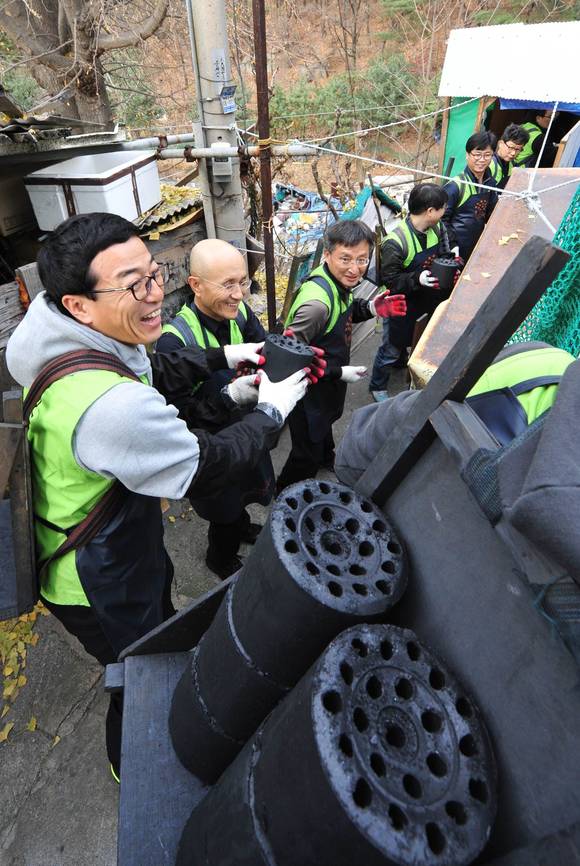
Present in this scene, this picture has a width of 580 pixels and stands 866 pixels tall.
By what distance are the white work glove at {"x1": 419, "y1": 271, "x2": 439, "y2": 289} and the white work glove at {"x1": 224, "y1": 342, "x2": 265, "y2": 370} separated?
2121mm

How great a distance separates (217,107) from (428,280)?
2628 mm

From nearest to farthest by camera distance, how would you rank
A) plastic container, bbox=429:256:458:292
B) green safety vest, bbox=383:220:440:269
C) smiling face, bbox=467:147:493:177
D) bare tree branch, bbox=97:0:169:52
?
plastic container, bbox=429:256:458:292 → green safety vest, bbox=383:220:440:269 → smiling face, bbox=467:147:493:177 → bare tree branch, bbox=97:0:169:52

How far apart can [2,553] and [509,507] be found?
1.71 metres

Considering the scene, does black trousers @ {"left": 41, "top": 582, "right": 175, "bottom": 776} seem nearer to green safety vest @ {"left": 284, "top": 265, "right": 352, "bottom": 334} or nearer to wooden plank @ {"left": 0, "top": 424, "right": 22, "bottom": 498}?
wooden plank @ {"left": 0, "top": 424, "right": 22, "bottom": 498}

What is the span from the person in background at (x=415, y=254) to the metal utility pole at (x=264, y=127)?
1099 millimetres

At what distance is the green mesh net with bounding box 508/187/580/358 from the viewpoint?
216 cm

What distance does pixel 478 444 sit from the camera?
2.98 ft

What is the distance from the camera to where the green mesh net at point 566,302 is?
216 cm

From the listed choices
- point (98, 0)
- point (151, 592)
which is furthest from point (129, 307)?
point (98, 0)

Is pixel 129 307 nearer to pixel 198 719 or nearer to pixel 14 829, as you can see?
pixel 198 719

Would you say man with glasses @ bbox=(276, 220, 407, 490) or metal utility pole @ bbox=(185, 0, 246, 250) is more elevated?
metal utility pole @ bbox=(185, 0, 246, 250)

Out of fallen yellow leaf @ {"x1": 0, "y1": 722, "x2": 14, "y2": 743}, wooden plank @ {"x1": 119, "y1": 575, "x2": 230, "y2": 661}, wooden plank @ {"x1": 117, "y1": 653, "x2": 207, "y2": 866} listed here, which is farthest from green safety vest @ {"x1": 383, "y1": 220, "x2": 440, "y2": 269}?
fallen yellow leaf @ {"x1": 0, "y1": 722, "x2": 14, "y2": 743}

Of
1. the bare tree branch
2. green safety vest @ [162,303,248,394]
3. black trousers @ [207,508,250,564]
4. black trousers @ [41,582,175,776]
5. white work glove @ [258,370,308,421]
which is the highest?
the bare tree branch

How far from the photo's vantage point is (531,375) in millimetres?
1242
